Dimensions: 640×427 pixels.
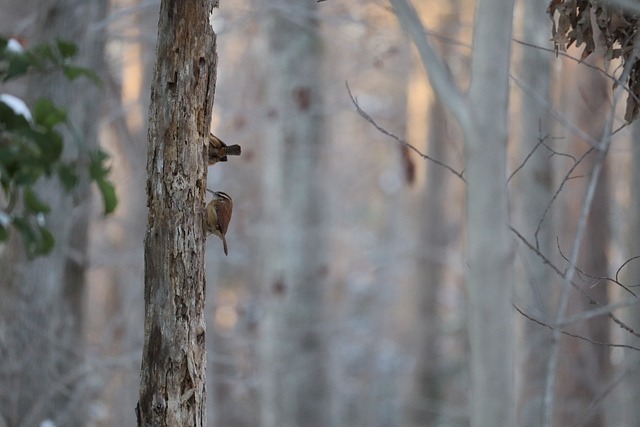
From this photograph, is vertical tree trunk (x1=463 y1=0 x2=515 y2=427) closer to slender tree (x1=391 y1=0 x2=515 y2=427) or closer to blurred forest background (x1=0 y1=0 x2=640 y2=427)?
slender tree (x1=391 y1=0 x2=515 y2=427)

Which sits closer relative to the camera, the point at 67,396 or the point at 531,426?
the point at 67,396

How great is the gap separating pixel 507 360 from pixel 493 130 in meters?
0.58

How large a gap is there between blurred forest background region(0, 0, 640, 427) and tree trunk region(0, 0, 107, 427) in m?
0.01

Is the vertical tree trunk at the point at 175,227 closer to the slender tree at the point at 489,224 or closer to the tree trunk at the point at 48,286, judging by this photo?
the slender tree at the point at 489,224

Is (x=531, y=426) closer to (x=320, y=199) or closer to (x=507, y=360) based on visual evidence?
(x=320, y=199)

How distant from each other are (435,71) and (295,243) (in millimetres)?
5607

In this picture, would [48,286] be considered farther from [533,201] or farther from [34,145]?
[533,201]

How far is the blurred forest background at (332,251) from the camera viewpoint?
4969mm

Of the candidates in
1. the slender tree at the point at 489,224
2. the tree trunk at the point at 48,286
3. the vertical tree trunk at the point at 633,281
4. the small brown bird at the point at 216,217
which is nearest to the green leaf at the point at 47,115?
the tree trunk at the point at 48,286

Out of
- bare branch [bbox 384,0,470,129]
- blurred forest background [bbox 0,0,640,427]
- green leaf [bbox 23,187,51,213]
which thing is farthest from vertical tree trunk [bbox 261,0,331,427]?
bare branch [bbox 384,0,470,129]

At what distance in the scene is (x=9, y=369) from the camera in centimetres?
484

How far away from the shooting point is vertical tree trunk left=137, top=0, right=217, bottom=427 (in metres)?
2.62

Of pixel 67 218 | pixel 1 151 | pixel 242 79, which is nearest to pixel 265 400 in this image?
pixel 67 218

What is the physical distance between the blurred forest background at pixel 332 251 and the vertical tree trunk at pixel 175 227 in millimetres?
722
